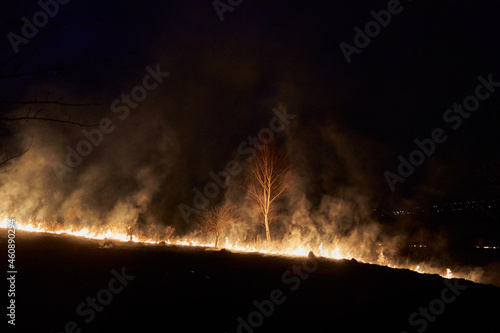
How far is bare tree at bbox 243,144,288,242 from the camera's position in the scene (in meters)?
14.6

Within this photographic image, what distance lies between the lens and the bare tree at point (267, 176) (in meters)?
14.6

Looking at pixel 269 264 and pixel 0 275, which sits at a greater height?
pixel 0 275

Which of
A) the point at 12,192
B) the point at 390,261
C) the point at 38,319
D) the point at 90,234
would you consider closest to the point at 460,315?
the point at 38,319

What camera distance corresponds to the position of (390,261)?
492 inches

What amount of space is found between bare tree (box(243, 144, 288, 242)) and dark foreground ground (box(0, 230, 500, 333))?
6.60m

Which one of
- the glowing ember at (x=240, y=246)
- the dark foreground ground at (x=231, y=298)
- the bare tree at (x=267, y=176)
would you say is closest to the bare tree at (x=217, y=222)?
the glowing ember at (x=240, y=246)

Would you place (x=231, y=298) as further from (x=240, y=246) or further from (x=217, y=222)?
(x=217, y=222)

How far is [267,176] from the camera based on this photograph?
14.6 m

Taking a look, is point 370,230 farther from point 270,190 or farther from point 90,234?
point 90,234

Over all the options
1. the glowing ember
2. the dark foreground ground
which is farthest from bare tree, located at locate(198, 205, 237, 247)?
the dark foreground ground

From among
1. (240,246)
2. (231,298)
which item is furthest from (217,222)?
(231,298)

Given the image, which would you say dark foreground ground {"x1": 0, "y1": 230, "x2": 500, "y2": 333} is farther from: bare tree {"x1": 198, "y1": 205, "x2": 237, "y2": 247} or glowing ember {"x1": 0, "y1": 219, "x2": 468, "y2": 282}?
bare tree {"x1": 198, "y1": 205, "x2": 237, "y2": 247}

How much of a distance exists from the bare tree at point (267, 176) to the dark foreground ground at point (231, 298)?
6602mm

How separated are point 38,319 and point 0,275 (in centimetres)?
233
